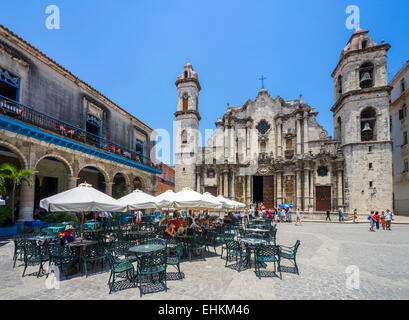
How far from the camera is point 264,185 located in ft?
91.3

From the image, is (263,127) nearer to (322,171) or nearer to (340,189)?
(322,171)

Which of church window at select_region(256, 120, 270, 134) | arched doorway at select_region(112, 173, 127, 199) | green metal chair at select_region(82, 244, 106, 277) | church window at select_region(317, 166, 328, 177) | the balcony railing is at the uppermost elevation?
church window at select_region(256, 120, 270, 134)

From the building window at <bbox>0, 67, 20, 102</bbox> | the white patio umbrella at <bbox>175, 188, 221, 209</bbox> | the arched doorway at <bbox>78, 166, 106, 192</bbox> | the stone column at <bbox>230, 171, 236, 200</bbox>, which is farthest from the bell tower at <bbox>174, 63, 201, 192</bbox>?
the white patio umbrella at <bbox>175, 188, 221, 209</bbox>

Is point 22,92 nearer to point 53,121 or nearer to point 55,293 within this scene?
point 53,121

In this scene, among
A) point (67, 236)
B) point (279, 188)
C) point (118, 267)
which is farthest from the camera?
point (279, 188)

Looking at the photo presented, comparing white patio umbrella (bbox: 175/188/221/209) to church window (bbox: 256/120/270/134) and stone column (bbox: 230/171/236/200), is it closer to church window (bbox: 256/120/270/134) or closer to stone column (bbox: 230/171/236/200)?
stone column (bbox: 230/171/236/200)

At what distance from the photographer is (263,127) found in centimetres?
2939

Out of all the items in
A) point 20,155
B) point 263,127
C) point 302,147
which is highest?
point 263,127

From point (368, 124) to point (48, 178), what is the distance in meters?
30.6

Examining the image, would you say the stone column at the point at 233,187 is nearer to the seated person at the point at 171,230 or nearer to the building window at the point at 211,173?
the building window at the point at 211,173

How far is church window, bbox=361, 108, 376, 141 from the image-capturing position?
23.2 m

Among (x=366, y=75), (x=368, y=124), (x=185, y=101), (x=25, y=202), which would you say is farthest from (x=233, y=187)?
(x=25, y=202)

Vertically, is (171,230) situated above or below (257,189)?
below

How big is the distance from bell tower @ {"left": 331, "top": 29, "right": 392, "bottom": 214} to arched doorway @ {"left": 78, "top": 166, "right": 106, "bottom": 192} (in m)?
25.4
